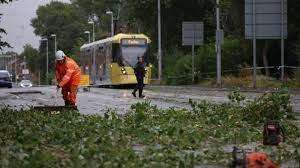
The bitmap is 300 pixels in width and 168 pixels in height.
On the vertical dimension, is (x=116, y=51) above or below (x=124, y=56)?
above

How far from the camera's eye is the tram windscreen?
46.0 metres

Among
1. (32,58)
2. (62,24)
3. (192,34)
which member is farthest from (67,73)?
(32,58)

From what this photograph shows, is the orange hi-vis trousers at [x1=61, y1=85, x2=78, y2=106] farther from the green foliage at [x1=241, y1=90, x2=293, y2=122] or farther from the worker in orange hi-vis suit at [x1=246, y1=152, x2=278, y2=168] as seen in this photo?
the worker in orange hi-vis suit at [x1=246, y1=152, x2=278, y2=168]

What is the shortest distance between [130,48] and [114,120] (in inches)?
1260

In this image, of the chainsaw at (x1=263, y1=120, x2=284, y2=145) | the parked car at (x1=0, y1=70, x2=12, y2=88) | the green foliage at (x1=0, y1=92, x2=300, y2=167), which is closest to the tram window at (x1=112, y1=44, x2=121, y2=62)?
the parked car at (x1=0, y1=70, x2=12, y2=88)

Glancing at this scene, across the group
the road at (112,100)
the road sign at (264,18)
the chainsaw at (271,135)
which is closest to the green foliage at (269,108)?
the chainsaw at (271,135)

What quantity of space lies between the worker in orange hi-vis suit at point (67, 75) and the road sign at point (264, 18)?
19.9 meters

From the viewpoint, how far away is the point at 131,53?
46.1 meters

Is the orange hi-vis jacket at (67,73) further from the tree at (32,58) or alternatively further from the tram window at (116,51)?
the tree at (32,58)

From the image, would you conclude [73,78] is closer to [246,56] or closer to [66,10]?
[246,56]

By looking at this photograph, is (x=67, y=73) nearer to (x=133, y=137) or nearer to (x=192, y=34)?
(x=133, y=137)

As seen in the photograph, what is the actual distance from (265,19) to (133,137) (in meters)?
26.0

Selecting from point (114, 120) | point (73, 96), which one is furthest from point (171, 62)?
point (114, 120)

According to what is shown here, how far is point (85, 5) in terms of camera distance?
403ft
